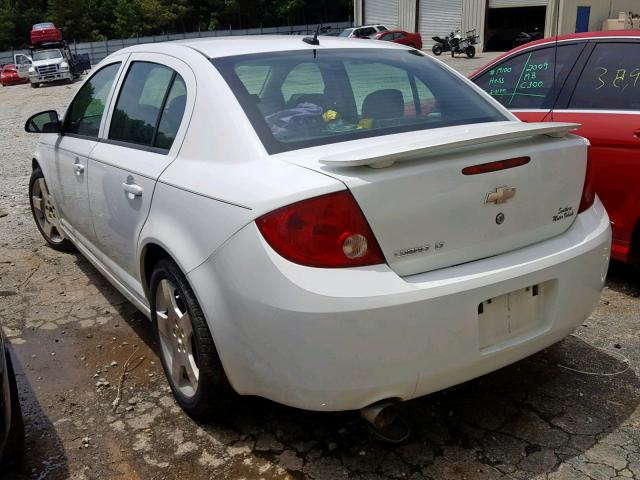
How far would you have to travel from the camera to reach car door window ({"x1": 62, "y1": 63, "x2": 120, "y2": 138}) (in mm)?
3789

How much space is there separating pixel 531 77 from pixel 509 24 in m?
34.4

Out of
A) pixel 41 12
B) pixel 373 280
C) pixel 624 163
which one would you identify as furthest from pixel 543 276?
pixel 41 12

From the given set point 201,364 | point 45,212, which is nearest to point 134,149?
point 201,364

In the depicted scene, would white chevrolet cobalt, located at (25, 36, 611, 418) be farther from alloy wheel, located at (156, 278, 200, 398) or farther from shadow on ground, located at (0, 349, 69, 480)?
shadow on ground, located at (0, 349, 69, 480)

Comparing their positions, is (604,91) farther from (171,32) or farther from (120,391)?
(171,32)

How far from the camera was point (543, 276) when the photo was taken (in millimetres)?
2398

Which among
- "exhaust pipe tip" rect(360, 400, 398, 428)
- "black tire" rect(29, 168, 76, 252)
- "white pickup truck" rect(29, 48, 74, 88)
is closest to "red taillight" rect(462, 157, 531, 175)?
"exhaust pipe tip" rect(360, 400, 398, 428)

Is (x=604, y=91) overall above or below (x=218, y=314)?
above

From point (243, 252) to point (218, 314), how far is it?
1.01 feet

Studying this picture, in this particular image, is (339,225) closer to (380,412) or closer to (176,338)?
(380,412)

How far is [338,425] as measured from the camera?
109 inches

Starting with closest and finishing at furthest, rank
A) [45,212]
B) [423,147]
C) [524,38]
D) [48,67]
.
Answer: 1. [423,147]
2. [45,212]
3. [524,38]
4. [48,67]

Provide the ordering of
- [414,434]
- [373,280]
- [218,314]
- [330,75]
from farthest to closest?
[330,75] → [414,434] → [218,314] → [373,280]

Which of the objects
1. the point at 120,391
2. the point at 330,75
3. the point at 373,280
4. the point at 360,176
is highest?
the point at 330,75
